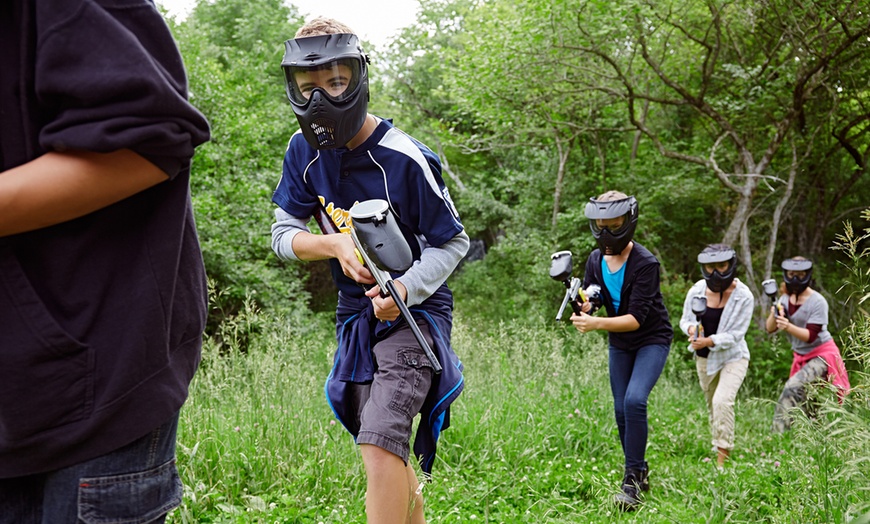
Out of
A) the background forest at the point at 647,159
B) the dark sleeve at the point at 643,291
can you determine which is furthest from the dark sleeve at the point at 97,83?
the background forest at the point at 647,159

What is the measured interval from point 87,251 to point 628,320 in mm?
4939

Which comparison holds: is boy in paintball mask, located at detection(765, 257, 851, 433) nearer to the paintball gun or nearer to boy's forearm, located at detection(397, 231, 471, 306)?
the paintball gun

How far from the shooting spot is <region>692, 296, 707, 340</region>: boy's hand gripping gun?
25.8ft

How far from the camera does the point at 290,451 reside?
5.18 m

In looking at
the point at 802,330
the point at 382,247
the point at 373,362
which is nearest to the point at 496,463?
the point at 373,362

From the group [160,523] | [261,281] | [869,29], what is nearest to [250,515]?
[160,523]

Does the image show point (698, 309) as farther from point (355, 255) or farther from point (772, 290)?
point (355, 255)

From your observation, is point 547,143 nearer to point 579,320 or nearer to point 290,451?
point 579,320

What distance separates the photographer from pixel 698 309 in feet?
25.8

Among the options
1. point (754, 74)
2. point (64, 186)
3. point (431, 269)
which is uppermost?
point (64, 186)

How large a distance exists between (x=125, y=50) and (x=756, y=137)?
17023mm

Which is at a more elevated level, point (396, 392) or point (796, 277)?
point (396, 392)

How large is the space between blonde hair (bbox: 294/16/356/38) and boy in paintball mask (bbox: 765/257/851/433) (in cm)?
723

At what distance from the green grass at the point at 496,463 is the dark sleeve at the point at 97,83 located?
8.76ft
